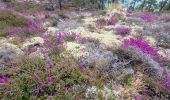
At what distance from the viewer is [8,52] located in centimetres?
840

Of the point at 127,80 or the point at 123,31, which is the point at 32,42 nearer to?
the point at 127,80

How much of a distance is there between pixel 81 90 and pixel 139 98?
1.59 metres

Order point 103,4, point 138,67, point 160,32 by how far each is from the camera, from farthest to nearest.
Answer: point 103,4, point 160,32, point 138,67

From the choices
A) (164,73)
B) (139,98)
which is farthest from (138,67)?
(139,98)

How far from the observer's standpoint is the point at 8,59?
8.02 meters

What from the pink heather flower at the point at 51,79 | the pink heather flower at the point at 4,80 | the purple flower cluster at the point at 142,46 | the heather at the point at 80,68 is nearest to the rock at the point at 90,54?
the heather at the point at 80,68

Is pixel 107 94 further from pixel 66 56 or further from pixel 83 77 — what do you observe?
pixel 66 56

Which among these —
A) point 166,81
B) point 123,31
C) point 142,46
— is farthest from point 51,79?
point 123,31

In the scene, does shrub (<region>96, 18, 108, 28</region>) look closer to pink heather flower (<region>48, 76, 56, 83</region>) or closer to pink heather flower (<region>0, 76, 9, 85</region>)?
pink heather flower (<region>48, 76, 56, 83</region>)

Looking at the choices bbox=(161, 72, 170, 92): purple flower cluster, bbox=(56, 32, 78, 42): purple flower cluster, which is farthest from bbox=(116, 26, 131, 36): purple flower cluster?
bbox=(161, 72, 170, 92): purple flower cluster

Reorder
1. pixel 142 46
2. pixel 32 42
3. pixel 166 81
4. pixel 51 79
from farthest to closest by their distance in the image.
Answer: pixel 32 42, pixel 142 46, pixel 166 81, pixel 51 79

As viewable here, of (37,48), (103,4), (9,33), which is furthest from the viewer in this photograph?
(103,4)

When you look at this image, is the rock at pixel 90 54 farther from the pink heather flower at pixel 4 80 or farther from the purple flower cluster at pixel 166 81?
the pink heather flower at pixel 4 80

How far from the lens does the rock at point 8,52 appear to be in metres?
7.93
